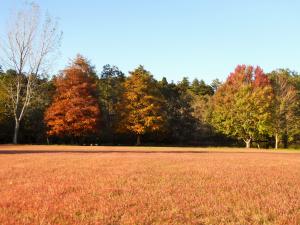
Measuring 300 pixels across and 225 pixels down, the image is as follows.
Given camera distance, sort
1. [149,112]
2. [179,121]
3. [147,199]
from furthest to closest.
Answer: [179,121] → [149,112] → [147,199]

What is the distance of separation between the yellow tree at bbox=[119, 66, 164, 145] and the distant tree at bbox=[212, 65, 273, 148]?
1037 cm

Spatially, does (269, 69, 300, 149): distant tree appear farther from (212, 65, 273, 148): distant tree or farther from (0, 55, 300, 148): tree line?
(212, 65, 273, 148): distant tree

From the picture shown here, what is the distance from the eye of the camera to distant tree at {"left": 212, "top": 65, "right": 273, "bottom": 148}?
64625 mm

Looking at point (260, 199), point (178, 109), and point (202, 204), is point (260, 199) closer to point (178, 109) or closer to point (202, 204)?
point (202, 204)

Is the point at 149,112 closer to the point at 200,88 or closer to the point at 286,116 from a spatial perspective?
the point at 286,116

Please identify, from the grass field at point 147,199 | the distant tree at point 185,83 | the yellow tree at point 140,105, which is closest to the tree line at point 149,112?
the yellow tree at point 140,105

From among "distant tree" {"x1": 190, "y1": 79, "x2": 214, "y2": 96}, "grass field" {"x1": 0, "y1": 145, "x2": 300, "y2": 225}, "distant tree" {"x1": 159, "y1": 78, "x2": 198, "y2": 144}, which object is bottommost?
→ "grass field" {"x1": 0, "y1": 145, "x2": 300, "y2": 225}

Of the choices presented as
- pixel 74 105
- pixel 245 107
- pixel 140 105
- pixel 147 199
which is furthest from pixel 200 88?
pixel 147 199

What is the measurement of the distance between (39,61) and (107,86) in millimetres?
17609

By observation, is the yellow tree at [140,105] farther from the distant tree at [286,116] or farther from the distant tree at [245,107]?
the distant tree at [286,116]

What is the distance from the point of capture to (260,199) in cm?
1041

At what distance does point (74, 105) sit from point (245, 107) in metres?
25.4

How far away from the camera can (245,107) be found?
6544cm

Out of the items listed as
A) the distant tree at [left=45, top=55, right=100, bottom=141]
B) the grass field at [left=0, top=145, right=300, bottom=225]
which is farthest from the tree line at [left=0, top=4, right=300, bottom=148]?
the grass field at [left=0, top=145, right=300, bottom=225]
